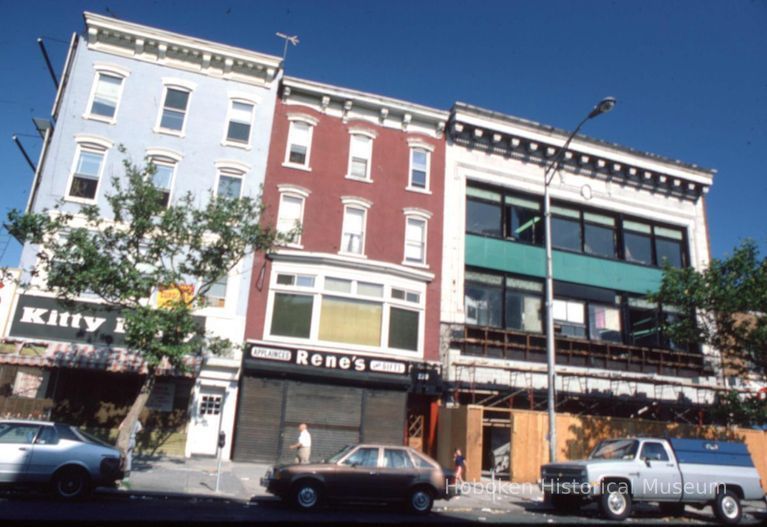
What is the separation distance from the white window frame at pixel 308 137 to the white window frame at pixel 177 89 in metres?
3.95

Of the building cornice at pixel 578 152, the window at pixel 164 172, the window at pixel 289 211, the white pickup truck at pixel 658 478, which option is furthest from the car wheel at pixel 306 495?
the building cornice at pixel 578 152

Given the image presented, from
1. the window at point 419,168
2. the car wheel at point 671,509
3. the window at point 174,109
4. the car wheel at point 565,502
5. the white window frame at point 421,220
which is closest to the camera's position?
the car wheel at point 565,502

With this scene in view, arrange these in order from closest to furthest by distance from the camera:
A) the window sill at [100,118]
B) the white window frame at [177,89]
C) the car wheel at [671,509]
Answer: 1. the car wheel at [671,509]
2. the window sill at [100,118]
3. the white window frame at [177,89]

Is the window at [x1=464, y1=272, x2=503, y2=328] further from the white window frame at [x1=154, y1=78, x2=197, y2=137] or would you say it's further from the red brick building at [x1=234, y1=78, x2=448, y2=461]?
the white window frame at [x1=154, y1=78, x2=197, y2=137]

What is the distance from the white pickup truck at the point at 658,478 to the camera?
496 inches

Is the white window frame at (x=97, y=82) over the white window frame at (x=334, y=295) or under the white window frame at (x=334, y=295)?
over

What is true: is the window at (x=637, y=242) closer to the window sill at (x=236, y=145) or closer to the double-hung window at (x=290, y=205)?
the double-hung window at (x=290, y=205)

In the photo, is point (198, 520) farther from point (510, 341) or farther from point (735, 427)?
point (735, 427)

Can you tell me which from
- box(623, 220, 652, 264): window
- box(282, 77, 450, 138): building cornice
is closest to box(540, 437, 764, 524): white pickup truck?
box(623, 220, 652, 264): window

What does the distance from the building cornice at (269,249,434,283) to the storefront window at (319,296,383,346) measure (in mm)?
1307

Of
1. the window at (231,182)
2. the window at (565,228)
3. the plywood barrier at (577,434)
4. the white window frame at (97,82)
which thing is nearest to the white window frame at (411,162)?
the window at (565,228)

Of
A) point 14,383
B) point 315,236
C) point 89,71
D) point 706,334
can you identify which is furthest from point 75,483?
point 706,334

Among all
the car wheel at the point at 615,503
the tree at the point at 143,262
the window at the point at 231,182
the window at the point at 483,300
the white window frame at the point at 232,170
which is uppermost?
the white window frame at the point at 232,170

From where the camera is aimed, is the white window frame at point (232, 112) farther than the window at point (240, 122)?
No
